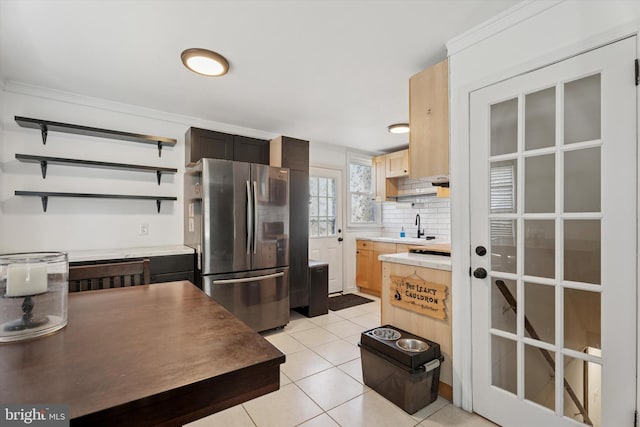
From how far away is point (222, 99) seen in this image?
2.96 metres

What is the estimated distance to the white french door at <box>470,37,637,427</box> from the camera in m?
1.34

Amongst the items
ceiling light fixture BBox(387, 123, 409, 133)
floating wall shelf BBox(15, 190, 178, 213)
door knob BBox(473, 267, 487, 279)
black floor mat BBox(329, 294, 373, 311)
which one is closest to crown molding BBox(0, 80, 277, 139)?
floating wall shelf BBox(15, 190, 178, 213)

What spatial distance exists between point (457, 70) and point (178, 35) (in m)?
1.92

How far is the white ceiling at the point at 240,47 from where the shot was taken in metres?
1.70

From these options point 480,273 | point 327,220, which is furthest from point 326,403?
point 327,220

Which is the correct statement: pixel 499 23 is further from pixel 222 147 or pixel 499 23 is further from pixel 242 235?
pixel 222 147

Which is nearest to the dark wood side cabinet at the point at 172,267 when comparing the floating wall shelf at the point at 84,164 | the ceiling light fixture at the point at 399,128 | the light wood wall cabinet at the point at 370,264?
the floating wall shelf at the point at 84,164

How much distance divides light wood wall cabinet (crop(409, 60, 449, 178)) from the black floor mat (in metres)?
2.49

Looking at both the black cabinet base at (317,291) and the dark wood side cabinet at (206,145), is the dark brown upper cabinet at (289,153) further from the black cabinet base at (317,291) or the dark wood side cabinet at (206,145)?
the black cabinet base at (317,291)

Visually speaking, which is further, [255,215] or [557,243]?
[255,215]

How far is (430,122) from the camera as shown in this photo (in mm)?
2137

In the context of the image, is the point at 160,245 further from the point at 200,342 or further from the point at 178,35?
the point at 200,342

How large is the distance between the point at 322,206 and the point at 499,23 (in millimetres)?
3275

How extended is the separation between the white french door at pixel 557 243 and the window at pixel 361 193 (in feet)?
10.5
